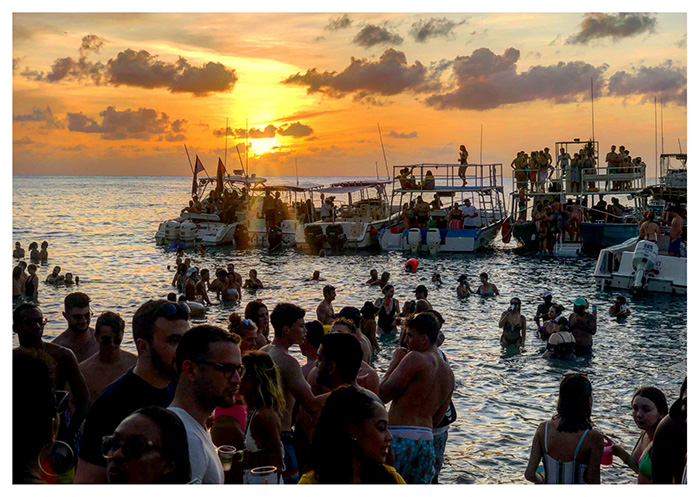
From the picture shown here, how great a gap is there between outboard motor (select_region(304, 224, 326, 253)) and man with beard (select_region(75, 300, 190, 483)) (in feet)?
95.8

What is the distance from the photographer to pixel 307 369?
607cm

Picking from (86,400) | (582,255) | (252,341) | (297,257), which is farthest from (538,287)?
(86,400)

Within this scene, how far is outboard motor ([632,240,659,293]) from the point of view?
20891mm

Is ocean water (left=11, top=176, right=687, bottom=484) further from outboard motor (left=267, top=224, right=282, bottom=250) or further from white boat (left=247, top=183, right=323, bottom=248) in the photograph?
white boat (left=247, top=183, right=323, bottom=248)

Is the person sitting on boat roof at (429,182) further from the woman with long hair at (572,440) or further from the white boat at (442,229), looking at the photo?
the woman with long hair at (572,440)

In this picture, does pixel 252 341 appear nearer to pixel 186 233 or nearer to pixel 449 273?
pixel 449 273

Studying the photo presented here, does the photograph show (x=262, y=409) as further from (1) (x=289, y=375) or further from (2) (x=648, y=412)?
(2) (x=648, y=412)

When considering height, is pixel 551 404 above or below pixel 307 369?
below

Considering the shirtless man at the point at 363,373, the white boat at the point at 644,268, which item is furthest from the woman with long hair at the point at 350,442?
the white boat at the point at 644,268

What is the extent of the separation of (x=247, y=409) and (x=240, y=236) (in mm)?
32401

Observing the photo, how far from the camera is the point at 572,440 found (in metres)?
5.10

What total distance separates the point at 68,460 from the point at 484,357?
427 inches

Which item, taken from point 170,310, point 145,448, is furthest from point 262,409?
point 145,448
